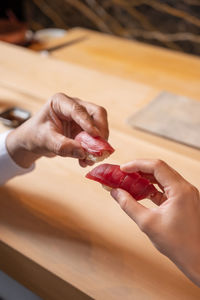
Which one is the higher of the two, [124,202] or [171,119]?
[124,202]

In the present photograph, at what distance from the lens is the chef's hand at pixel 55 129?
0.71 metres

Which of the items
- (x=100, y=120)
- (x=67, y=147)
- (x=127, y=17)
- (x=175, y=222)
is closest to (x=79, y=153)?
(x=67, y=147)

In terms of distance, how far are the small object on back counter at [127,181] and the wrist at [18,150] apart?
25 centimetres

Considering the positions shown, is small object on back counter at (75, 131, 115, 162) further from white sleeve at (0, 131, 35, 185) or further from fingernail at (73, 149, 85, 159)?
white sleeve at (0, 131, 35, 185)

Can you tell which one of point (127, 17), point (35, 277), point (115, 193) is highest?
point (115, 193)

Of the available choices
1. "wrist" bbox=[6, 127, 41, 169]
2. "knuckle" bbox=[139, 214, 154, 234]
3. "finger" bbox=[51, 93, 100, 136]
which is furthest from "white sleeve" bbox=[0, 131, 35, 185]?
"knuckle" bbox=[139, 214, 154, 234]

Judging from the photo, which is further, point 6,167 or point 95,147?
point 6,167

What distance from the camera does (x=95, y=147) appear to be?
0.67 metres

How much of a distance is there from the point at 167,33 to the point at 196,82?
1251 millimetres

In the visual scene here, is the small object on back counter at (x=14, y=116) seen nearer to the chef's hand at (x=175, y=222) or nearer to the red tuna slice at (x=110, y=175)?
the red tuna slice at (x=110, y=175)

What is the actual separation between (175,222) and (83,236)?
0.86 feet

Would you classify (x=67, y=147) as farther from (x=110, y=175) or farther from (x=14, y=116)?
(x=14, y=116)

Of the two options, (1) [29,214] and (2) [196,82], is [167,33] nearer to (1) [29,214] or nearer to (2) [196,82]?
(2) [196,82]

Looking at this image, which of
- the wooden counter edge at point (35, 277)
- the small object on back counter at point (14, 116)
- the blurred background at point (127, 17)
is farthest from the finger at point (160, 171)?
the blurred background at point (127, 17)
